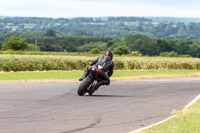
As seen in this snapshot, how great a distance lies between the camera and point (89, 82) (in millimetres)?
14758

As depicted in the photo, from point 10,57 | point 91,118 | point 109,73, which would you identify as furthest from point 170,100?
point 10,57

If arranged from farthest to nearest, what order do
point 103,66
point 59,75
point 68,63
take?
point 68,63 → point 59,75 → point 103,66

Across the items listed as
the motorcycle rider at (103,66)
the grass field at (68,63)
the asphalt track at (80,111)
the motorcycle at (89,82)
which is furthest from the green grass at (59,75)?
the motorcycle at (89,82)

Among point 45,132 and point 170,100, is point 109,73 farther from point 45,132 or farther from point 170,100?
point 45,132

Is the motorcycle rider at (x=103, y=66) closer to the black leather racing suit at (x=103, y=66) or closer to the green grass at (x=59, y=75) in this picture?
the black leather racing suit at (x=103, y=66)

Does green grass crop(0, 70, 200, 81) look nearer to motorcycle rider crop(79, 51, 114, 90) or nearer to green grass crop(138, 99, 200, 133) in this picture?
motorcycle rider crop(79, 51, 114, 90)

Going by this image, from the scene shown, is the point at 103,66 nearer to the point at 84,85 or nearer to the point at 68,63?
the point at 84,85

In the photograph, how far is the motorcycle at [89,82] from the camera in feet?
48.1

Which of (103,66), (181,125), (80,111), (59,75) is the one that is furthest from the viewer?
(59,75)

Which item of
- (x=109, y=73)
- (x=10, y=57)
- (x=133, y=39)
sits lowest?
(x=133, y=39)

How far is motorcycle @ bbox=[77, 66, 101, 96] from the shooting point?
14656 mm

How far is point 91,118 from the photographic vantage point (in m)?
10.4

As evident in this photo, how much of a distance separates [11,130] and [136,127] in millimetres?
2855

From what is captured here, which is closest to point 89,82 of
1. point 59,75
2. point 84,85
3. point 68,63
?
point 84,85
